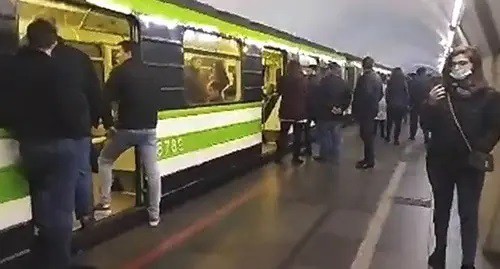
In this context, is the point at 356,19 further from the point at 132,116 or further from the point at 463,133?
the point at 463,133

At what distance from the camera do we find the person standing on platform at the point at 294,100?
12.6m

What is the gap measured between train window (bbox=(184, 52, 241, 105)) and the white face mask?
4.34 metres

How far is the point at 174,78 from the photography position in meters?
8.45

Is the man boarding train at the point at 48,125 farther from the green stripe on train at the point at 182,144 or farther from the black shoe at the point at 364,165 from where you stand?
the black shoe at the point at 364,165

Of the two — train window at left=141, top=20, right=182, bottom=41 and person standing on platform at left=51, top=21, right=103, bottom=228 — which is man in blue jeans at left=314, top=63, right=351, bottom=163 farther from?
person standing on platform at left=51, top=21, right=103, bottom=228

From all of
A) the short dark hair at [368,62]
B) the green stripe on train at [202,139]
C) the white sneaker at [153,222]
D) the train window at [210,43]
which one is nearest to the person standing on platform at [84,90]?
the white sneaker at [153,222]

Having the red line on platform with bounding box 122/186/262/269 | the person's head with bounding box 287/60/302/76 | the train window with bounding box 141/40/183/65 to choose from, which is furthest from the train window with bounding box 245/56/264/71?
the train window with bounding box 141/40/183/65

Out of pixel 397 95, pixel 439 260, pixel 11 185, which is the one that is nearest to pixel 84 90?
pixel 11 185

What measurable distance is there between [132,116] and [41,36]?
7.27 feet

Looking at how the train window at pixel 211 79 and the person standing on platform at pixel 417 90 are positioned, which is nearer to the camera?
the train window at pixel 211 79

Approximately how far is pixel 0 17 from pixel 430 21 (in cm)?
2193

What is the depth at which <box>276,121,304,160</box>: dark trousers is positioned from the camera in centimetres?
1311

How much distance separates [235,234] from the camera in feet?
23.3

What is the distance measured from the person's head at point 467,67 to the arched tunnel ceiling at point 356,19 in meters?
7.18
